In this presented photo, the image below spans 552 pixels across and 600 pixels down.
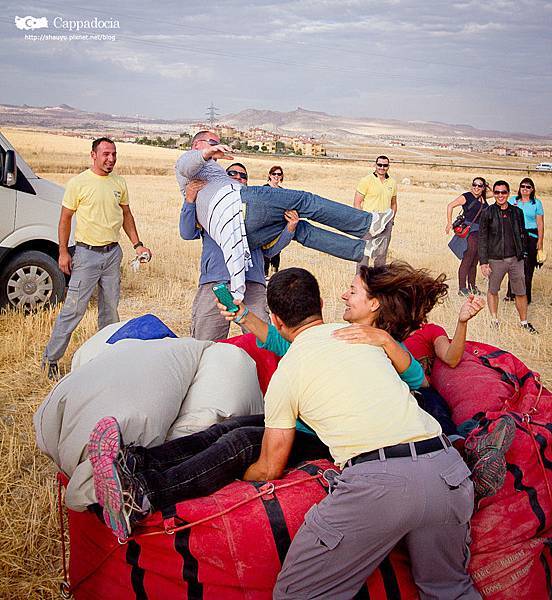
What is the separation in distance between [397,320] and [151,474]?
1.38 metres

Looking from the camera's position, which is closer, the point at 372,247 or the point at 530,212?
the point at 372,247

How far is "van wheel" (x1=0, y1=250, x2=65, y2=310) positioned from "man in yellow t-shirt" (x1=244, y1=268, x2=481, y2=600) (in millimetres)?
5021

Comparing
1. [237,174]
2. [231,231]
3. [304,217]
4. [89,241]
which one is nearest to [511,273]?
[237,174]

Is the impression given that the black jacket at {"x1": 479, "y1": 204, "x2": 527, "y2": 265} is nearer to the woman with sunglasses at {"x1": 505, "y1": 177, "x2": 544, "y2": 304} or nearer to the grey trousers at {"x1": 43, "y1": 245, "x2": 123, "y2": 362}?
the woman with sunglasses at {"x1": 505, "y1": 177, "x2": 544, "y2": 304}

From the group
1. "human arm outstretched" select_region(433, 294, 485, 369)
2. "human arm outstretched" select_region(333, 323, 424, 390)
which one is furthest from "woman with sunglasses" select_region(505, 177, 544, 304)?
"human arm outstretched" select_region(333, 323, 424, 390)

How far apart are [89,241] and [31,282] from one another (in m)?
1.75

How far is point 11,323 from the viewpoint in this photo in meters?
6.74

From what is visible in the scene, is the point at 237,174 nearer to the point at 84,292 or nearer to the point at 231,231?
the point at 231,231

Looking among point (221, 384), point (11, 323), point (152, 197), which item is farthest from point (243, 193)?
point (152, 197)

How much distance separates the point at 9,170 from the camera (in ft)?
23.0

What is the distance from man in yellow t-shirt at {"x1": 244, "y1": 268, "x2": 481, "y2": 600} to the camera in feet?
8.25

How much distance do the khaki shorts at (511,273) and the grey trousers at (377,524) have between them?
593 cm

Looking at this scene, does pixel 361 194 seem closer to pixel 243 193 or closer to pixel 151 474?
pixel 243 193

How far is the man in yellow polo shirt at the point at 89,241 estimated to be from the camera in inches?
223
